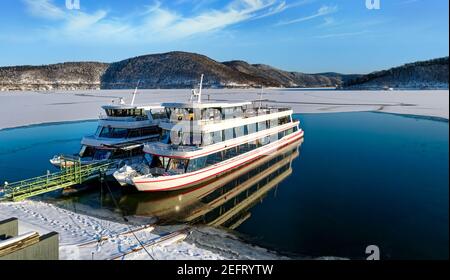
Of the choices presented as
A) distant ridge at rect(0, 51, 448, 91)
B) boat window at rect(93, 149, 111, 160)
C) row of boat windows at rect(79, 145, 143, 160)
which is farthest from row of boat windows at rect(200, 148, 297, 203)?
distant ridge at rect(0, 51, 448, 91)

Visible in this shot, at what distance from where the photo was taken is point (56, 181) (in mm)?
16812

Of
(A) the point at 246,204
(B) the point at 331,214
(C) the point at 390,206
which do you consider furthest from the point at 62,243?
(C) the point at 390,206

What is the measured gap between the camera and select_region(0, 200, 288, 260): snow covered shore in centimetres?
990

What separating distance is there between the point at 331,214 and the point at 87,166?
12.9 m

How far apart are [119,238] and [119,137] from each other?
11797 mm

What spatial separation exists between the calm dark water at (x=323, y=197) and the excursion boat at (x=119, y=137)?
2.27 metres

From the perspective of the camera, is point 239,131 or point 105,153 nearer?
point 105,153

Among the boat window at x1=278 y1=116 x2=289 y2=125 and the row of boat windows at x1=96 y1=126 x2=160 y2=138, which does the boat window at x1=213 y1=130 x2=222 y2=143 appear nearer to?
the row of boat windows at x1=96 y1=126 x2=160 y2=138

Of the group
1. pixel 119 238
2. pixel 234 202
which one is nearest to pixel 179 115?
pixel 234 202

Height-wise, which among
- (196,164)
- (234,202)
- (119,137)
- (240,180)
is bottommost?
(234,202)

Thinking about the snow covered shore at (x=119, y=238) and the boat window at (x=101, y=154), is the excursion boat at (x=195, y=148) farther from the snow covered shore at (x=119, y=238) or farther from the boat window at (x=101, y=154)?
the snow covered shore at (x=119, y=238)

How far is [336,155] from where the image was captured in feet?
70.6

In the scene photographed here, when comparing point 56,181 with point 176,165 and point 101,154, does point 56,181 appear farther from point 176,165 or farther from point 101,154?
point 176,165

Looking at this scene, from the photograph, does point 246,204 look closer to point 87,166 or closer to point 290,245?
point 290,245
